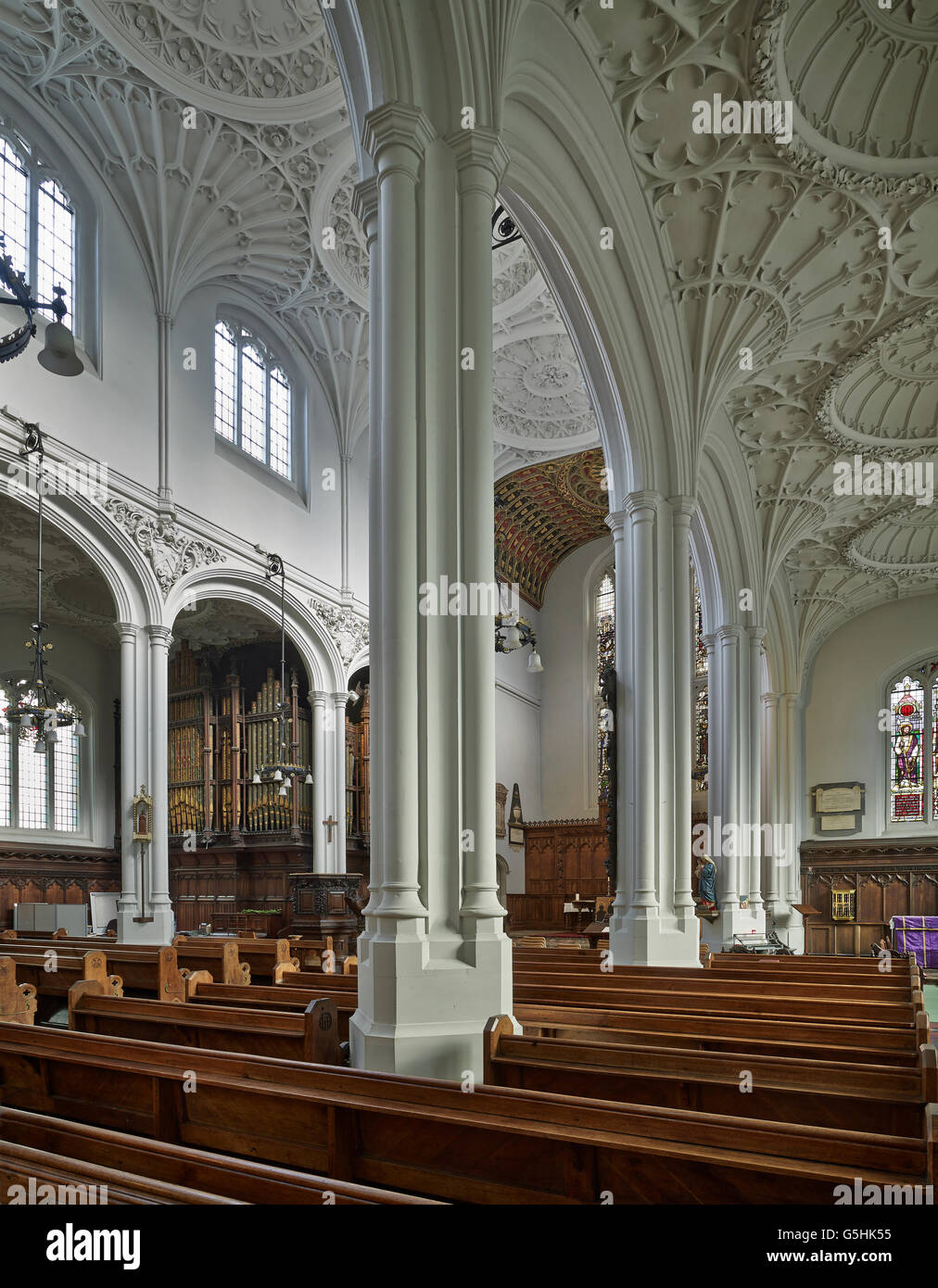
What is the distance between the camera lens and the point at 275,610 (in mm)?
15578

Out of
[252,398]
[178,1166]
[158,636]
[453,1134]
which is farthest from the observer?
[252,398]

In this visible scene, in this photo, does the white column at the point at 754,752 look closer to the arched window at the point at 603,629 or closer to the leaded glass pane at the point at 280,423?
the leaded glass pane at the point at 280,423

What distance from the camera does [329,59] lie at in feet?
36.9

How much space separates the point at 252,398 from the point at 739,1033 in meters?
13.2

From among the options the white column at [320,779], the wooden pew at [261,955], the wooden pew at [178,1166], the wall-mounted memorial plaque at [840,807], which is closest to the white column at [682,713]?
the wooden pew at [261,955]

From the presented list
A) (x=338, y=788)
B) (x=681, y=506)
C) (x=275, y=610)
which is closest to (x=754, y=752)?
(x=681, y=506)

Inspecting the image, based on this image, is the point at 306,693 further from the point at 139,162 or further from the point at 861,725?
the point at 861,725

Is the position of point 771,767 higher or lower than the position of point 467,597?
lower

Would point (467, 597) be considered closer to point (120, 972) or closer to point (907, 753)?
point (120, 972)

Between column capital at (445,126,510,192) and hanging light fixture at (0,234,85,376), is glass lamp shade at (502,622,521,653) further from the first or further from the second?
column capital at (445,126,510,192)

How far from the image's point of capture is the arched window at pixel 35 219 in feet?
37.2

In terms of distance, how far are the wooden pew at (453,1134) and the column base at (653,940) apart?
19.4 ft

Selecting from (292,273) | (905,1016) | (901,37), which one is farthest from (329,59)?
(905,1016)

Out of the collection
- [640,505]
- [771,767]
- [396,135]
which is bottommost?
[771,767]
